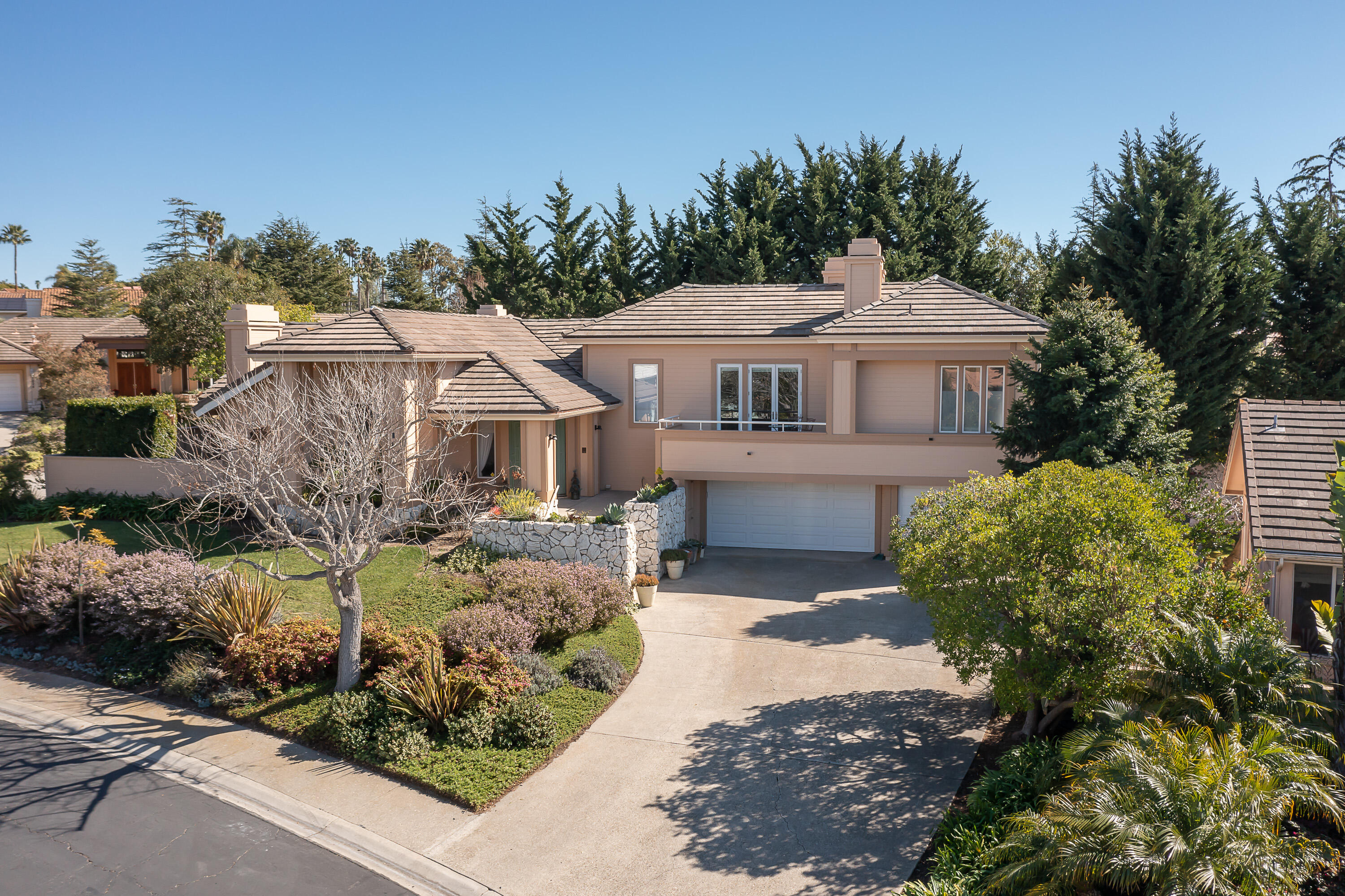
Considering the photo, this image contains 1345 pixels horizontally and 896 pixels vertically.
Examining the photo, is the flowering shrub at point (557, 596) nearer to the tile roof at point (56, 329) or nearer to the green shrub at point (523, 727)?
the green shrub at point (523, 727)

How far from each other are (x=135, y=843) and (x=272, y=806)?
1515 mm

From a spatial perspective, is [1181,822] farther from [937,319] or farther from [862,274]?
[862,274]

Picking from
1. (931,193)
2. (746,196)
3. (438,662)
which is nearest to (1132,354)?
(438,662)

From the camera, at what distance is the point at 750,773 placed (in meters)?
11.9

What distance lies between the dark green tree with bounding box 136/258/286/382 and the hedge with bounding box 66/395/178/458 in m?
14.8

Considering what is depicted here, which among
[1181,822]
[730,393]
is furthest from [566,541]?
[1181,822]

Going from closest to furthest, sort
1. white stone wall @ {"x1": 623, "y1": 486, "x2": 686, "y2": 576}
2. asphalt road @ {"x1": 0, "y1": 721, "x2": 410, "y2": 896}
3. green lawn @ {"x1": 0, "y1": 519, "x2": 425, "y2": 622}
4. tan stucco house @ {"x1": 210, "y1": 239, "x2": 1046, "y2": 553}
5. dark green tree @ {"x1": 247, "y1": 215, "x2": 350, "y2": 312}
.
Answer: asphalt road @ {"x1": 0, "y1": 721, "x2": 410, "y2": 896}
green lawn @ {"x1": 0, "y1": 519, "x2": 425, "y2": 622}
white stone wall @ {"x1": 623, "y1": 486, "x2": 686, "y2": 576}
tan stucco house @ {"x1": 210, "y1": 239, "x2": 1046, "y2": 553}
dark green tree @ {"x1": 247, "y1": 215, "x2": 350, "y2": 312}

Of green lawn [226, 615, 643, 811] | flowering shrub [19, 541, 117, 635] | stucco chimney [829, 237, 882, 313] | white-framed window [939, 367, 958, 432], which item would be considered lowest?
green lawn [226, 615, 643, 811]

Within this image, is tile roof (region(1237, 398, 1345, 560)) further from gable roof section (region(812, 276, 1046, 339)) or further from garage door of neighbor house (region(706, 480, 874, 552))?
garage door of neighbor house (region(706, 480, 874, 552))

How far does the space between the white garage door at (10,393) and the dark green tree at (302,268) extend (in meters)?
13.7

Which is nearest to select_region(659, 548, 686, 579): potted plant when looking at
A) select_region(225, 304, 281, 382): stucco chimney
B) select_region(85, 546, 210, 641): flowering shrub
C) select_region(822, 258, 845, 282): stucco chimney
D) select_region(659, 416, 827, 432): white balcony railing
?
select_region(659, 416, 827, 432): white balcony railing

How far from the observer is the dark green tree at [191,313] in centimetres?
3825

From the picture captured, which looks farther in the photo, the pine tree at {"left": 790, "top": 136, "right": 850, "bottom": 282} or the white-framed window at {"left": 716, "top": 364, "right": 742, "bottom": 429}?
the pine tree at {"left": 790, "top": 136, "right": 850, "bottom": 282}

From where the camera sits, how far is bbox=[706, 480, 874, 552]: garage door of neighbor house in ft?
78.4
